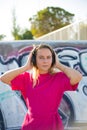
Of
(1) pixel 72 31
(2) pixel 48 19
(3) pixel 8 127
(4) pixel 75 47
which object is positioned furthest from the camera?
(2) pixel 48 19

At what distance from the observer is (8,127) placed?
634 cm

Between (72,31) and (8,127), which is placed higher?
(72,31)

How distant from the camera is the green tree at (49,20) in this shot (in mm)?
50931

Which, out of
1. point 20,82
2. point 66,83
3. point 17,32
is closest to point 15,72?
point 20,82

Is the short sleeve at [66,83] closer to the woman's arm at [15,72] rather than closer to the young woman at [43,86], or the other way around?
the young woman at [43,86]

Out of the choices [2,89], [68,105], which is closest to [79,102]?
[68,105]

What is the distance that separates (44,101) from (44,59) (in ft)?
1.13

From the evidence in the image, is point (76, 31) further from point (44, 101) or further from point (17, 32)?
point (17, 32)

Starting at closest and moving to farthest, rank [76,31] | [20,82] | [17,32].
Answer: [20,82] → [76,31] → [17,32]

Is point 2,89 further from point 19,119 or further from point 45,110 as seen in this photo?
point 45,110

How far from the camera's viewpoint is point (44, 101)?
11.1ft

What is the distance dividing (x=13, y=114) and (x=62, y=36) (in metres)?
7.27

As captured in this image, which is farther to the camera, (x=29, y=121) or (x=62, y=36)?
(x=62, y=36)

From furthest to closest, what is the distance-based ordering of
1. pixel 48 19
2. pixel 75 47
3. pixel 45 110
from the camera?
1. pixel 48 19
2. pixel 75 47
3. pixel 45 110
